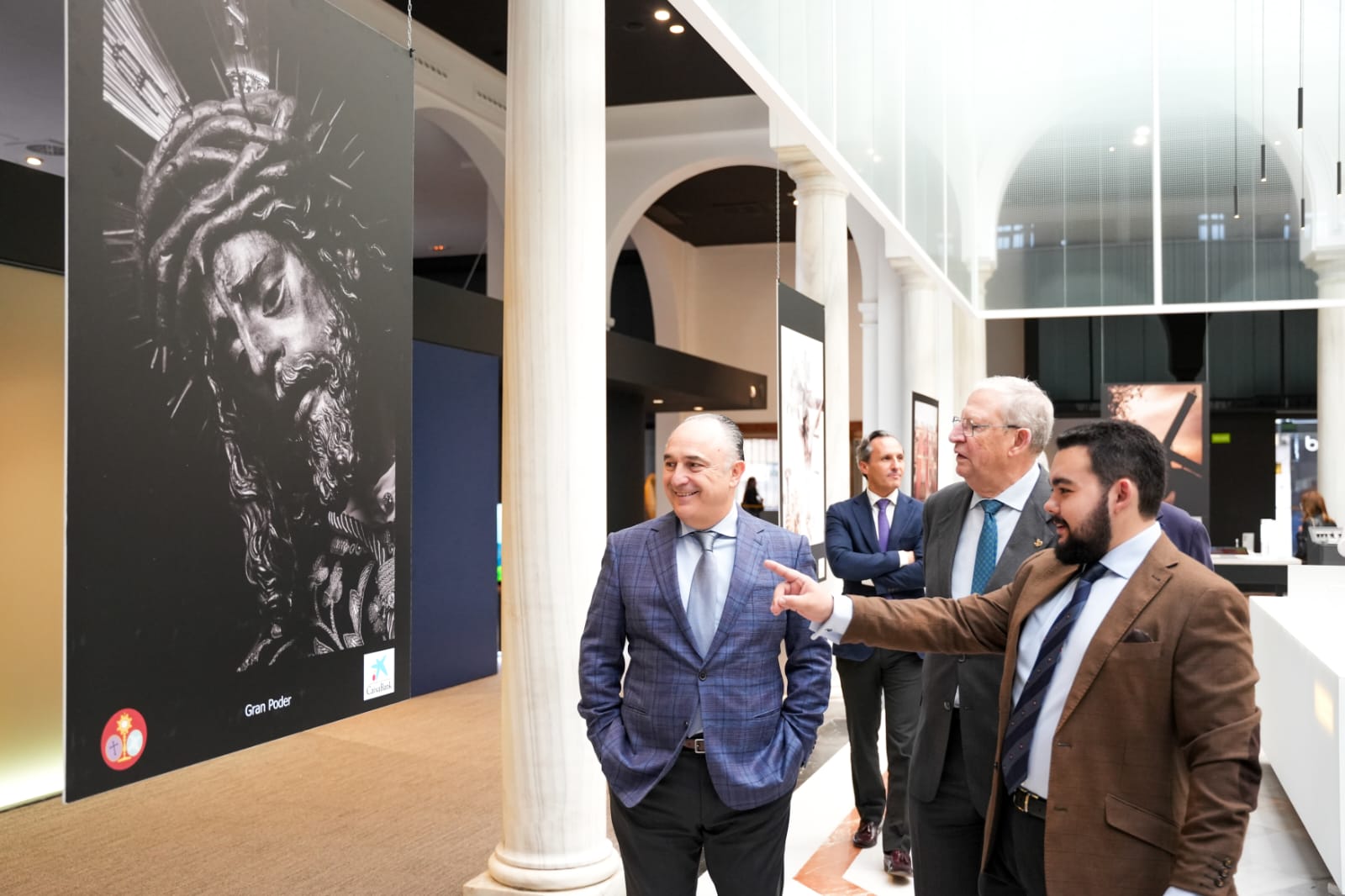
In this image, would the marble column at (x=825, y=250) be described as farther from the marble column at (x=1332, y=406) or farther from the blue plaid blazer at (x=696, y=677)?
the marble column at (x=1332, y=406)

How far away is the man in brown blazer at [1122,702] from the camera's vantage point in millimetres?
2145

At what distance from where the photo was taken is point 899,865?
196 inches

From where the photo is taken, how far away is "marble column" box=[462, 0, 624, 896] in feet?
14.3

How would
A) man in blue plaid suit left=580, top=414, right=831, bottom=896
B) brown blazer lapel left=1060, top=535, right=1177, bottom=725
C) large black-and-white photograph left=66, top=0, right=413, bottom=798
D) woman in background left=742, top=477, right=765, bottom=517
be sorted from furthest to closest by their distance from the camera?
woman in background left=742, top=477, right=765, bottom=517, man in blue plaid suit left=580, top=414, right=831, bottom=896, brown blazer lapel left=1060, top=535, right=1177, bottom=725, large black-and-white photograph left=66, top=0, right=413, bottom=798

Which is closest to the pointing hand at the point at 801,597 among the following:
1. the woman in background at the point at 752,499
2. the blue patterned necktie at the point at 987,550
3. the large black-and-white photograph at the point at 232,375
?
the blue patterned necktie at the point at 987,550

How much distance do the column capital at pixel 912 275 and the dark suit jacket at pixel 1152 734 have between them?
37.9 ft

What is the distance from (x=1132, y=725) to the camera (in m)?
2.26

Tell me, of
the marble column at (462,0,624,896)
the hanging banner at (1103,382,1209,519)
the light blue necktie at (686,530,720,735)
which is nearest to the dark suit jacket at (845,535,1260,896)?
the light blue necktie at (686,530,720,735)

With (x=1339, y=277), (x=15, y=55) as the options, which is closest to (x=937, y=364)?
(x=1339, y=277)

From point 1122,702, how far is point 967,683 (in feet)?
2.60

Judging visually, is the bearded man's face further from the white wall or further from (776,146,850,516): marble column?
the white wall

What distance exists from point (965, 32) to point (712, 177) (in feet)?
22.5

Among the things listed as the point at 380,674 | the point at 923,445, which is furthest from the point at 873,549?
the point at 923,445

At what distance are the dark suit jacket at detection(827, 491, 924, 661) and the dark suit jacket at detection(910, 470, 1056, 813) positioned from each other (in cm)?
185
